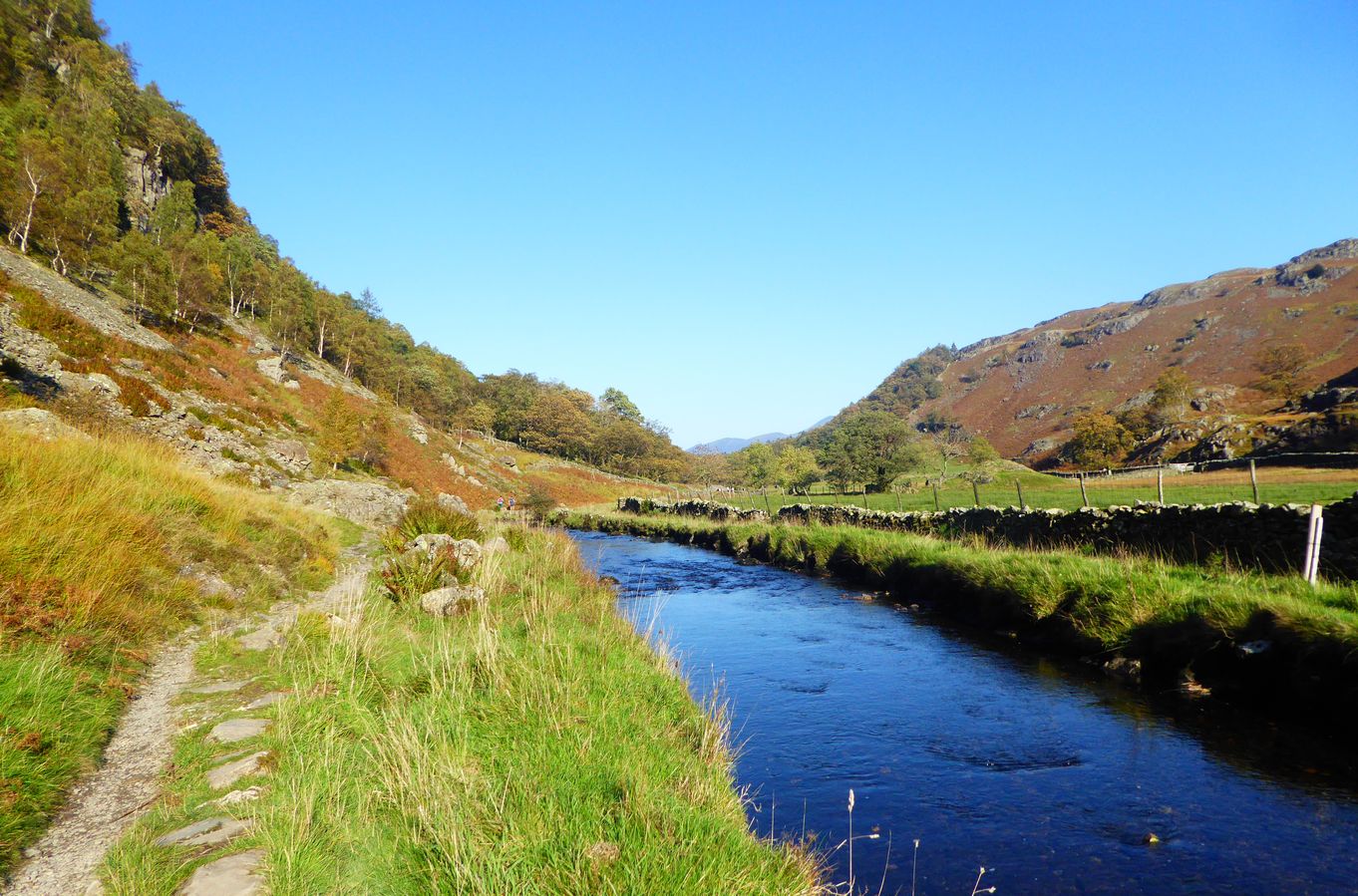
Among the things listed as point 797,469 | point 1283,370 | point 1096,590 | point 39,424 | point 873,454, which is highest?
point 1283,370

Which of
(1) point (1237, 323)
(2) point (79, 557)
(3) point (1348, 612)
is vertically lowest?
(2) point (79, 557)

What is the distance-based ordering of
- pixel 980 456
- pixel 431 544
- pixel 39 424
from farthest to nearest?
1. pixel 980 456
2. pixel 431 544
3. pixel 39 424

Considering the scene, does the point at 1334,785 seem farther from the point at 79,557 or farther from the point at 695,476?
the point at 695,476

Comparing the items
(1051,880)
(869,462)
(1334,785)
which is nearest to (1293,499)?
(1334,785)

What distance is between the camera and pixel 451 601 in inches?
438

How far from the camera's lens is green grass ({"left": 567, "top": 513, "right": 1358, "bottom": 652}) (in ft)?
32.6

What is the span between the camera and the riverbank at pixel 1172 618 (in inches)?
353

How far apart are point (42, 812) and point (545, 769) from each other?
313 cm

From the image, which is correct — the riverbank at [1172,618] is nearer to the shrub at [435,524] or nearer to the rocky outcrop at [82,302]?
the shrub at [435,524]

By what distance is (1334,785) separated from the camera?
7.23m

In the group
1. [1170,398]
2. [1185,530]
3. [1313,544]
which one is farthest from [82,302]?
[1170,398]

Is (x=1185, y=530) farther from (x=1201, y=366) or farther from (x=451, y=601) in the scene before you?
(x=1201, y=366)

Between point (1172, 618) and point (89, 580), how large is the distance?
15387 millimetres

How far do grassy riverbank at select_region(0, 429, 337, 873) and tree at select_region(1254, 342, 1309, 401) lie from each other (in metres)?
115
